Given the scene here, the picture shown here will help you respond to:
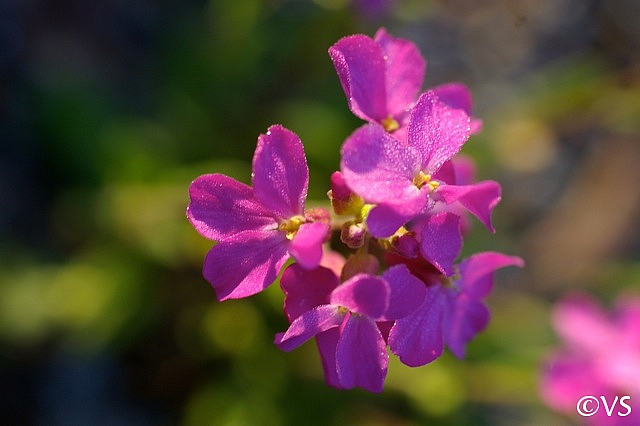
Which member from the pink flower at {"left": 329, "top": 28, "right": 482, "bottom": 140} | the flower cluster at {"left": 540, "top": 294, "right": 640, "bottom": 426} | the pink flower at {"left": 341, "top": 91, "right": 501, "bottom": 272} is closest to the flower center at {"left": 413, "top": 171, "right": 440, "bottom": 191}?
the pink flower at {"left": 341, "top": 91, "right": 501, "bottom": 272}

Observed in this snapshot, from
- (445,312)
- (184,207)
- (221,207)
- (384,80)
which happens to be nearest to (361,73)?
(384,80)

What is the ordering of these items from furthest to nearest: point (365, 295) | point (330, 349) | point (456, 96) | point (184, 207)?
point (184, 207) < point (456, 96) < point (330, 349) < point (365, 295)

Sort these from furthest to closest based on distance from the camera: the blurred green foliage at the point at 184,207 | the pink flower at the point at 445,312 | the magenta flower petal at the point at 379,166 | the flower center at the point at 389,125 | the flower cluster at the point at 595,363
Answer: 1. the blurred green foliage at the point at 184,207
2. the flower cluster at the point at 595,363
3. the flower center at the point at 389,125
4. the pink flower at the point at 445,312
5. the magenta flower petal at the point at 379,166

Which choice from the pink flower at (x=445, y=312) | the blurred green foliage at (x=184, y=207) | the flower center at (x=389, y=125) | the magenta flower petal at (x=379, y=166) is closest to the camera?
the magenta flower petal at (x=379, y=166)

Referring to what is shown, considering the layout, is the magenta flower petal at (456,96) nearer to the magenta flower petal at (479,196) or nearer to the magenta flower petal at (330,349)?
the magenta flower petal at (479,196)

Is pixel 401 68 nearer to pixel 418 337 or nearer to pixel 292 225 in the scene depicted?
pixel 292 225

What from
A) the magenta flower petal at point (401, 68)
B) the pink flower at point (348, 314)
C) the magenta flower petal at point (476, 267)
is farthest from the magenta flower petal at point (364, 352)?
the magenta flower petal at point (401, 68)

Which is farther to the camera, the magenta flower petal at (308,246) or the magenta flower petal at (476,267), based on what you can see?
the magenta flower petal at (476,267)
